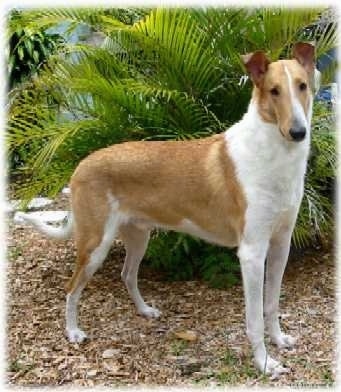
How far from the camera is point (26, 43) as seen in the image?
9375mm

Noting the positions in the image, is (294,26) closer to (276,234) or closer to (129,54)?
(129,54)

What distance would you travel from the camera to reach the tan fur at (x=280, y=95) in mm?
3752

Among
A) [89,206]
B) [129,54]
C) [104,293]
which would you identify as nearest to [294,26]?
[129,54]

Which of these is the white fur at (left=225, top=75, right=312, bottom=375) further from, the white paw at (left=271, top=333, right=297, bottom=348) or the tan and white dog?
the white paw at (left=271, top=333, right=297, bottom=348)

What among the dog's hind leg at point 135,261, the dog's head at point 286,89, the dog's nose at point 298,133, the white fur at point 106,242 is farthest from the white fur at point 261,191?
the dog's hind leg at point 135,261

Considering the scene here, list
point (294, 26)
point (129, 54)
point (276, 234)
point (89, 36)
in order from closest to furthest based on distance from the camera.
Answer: point (276, 234) → point (294, 26) → point (129, 54) → point (89, 36)

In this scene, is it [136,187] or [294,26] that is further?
[294,26]

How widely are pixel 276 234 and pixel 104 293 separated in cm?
184

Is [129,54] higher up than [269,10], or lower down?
lower down

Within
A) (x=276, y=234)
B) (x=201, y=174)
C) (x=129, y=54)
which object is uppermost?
(x=129, y=54)

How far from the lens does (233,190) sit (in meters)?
4.25

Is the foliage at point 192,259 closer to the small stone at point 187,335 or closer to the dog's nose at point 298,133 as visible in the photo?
the small stone at point 187,335

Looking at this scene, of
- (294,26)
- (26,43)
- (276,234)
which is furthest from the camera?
(26,43)

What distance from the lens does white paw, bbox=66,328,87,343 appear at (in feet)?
15.8
